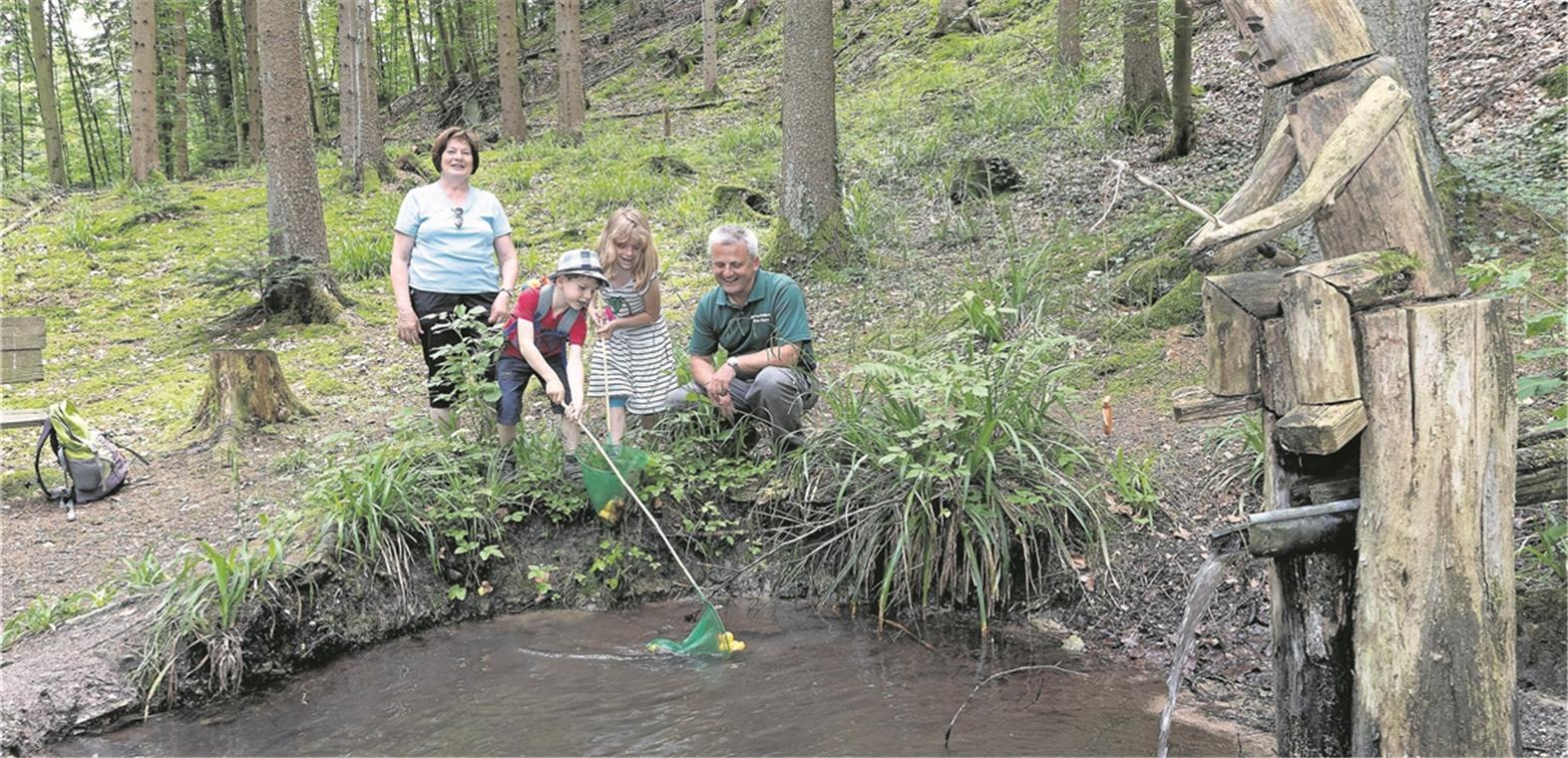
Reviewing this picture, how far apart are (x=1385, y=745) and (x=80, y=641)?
4315mm

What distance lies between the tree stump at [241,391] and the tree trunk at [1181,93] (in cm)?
711

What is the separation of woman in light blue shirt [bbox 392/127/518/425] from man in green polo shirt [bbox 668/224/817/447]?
1004 millimetres

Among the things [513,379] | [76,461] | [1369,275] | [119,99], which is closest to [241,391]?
[76,461]

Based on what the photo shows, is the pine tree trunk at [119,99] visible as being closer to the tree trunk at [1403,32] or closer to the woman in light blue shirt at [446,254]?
the woman in light blue shirt at [446,254]

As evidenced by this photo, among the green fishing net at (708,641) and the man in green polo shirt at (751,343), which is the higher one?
the man in green polo shirt at (751,343)

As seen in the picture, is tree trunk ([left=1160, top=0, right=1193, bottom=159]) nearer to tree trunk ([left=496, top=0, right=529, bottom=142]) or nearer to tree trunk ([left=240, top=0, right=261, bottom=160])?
tree trunk ([left=496, top=0, right=529, bottom=142])

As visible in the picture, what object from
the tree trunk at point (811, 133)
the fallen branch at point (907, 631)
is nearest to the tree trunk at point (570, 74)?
the tree trunk at point (811, 133)

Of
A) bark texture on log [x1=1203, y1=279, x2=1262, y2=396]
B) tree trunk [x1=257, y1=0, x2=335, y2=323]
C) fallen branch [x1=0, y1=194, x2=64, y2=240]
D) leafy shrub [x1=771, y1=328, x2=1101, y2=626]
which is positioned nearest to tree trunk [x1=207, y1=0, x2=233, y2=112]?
fallen branch [x1=0, y1=194, x2=64, y2=240]

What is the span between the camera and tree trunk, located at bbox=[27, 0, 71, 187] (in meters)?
16.9

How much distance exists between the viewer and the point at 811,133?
314 inches

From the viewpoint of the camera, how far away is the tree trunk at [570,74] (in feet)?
52.9

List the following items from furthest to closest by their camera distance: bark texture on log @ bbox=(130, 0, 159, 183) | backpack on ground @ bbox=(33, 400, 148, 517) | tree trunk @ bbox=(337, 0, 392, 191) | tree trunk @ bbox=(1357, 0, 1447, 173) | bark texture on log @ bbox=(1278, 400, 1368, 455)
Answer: bark texture on log @ bbox=(130, 0, 159, 183), tree trunk @ bbox=(337, 0, 392, 191), backpack on ground @ bbox=(33, 400, 148, 517), tree trunk @ bbox=(1357, 0, 1447, 173), bark texture on log @ bbox=(1278, 400, 1368, 455)

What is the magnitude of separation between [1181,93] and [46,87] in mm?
19020

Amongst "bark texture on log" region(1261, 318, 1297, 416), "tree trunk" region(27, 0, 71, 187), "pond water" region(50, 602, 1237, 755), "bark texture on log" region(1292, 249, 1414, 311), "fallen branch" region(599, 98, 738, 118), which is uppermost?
"tree trunk" region(27, 0, 71, 187)
